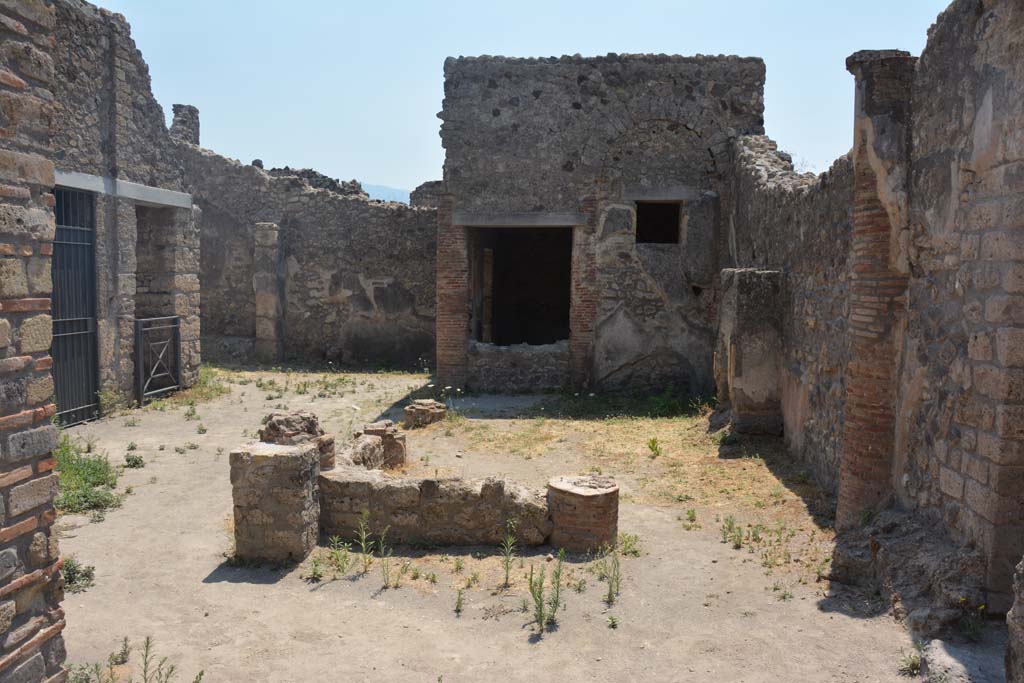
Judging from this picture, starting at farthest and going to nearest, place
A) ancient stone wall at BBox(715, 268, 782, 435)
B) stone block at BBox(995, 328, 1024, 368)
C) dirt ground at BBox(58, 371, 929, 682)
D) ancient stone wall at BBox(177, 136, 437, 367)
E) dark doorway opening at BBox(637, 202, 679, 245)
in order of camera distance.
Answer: ancient stone wall at BBox(177, 136, 437, 367) < dark doorway opening at BBox(637, 202, 679, 245) < ancient stone wall at BBox(715, 268, 782, 435) < dirt ground at BBox(58, 371, 929, 682) < stone block at BBox(995, 328, 1024, 368)

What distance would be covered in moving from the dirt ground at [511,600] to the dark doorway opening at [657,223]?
8.05 m

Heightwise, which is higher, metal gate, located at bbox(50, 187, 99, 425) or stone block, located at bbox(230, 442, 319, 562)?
metal gate, located at bbox(50, 187, 99, 425)

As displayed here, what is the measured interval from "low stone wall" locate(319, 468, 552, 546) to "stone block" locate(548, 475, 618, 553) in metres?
0.10

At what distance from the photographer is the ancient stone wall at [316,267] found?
16.1 metres

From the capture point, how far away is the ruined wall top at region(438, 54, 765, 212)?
38.3 feet

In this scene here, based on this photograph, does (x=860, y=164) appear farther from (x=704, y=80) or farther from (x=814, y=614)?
(x=704, y=80)

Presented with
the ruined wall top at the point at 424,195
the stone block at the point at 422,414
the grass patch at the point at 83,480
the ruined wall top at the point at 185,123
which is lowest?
the grass patch at the point at 83,480

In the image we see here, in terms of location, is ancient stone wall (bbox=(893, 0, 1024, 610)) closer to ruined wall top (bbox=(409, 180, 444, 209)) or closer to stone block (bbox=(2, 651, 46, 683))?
stone block (bbox=(2, 651, 46, 683))

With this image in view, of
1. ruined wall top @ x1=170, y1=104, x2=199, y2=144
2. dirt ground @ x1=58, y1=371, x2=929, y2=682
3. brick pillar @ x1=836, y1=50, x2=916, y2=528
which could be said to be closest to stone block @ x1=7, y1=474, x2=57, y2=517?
dirt ground @ x1=58, y1=371, x2=929, y2=682

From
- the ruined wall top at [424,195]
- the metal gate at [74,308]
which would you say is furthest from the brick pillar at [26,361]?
the ruined wall top at [424,195]

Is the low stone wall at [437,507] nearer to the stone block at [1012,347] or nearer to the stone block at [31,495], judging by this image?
the stone block at [31,495]

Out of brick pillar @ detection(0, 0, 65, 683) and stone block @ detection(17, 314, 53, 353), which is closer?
brick pillar @ detection(0, 0, 65, 683)

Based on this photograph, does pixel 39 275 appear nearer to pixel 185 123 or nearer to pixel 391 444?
pixel 391 444

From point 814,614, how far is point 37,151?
4.74 metres
